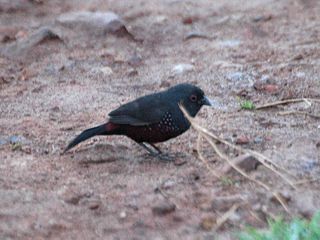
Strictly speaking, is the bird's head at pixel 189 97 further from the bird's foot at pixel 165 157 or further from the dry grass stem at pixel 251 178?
the dry grass stem at pixel 251 178

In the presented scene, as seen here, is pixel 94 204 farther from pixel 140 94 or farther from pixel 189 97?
pixel 140 94

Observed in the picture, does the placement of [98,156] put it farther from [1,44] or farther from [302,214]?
[1,44]

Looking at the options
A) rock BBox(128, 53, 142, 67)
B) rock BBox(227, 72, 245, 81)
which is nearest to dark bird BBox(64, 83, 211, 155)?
rock BBox(227, 72, 245, 81)

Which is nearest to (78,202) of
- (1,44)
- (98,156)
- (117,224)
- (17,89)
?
(117,224)

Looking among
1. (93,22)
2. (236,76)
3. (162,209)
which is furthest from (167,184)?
(93,22)

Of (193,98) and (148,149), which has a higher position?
(193,98)

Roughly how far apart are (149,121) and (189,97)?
1.14 feet

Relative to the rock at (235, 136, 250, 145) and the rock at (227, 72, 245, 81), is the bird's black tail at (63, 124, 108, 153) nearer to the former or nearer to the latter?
the rock at (235, 136, 250, 145)

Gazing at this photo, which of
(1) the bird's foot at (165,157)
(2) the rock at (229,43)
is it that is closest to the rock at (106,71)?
(2) the rock at (229,43)

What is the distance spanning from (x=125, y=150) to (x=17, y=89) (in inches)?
68.4

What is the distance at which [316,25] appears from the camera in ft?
29.4

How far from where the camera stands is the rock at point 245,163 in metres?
5.34

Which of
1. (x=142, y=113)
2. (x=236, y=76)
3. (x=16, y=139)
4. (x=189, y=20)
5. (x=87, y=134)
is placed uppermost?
(x=142, y=113)

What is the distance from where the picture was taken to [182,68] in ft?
26.0
